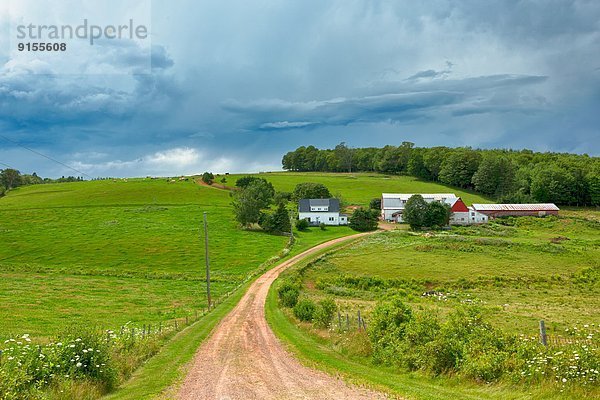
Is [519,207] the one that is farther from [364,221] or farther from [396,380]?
[396,380]

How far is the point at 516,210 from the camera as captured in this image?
113 meters

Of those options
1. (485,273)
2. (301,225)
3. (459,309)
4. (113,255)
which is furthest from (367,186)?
(459,309)

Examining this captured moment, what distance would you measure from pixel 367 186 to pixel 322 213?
55.9 m

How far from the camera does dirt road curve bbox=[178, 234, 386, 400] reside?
14.9 meters

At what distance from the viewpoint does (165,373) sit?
17922mm

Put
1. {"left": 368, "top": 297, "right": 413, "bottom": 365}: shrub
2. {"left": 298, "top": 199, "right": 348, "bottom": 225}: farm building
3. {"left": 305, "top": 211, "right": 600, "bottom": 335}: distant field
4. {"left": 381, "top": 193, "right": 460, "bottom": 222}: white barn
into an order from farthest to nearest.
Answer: {"left": 381, "top": 193, "right": 460, "bottom": 222}: white barn → {"left": 298, "top": 199, "right": 348, "bottom": 225}: farm building → {"left": 305, "top": 211, "right": 600, "bottom": 335}: distant field → {"left": 368, "top": 297, "right": 413, "bottom": 365}: shrub

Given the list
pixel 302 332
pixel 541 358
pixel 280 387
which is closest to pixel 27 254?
pixel 302 332

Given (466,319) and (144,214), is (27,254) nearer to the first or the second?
(144,214)

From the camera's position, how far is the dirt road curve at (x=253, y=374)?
14.9 meters

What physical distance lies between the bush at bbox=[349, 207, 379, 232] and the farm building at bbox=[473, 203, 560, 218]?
30590 mm

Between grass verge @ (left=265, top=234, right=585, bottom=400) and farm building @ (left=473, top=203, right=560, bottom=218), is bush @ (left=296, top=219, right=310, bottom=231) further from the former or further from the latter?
grass verge @ (left=265, top=234, right=585, bottom=400)

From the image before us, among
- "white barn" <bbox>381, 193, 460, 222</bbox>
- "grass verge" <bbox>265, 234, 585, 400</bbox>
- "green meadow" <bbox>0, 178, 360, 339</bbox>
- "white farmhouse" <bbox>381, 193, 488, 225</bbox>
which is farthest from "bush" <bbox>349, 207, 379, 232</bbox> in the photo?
"grass verge" <bbox>265, 234, 585, 400</bbox>

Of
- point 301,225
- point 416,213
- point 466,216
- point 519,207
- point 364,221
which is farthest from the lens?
point 519,207

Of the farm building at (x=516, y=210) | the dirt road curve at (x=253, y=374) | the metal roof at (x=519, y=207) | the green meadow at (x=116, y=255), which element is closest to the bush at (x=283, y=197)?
the green meadow at (x=116, y=255)
